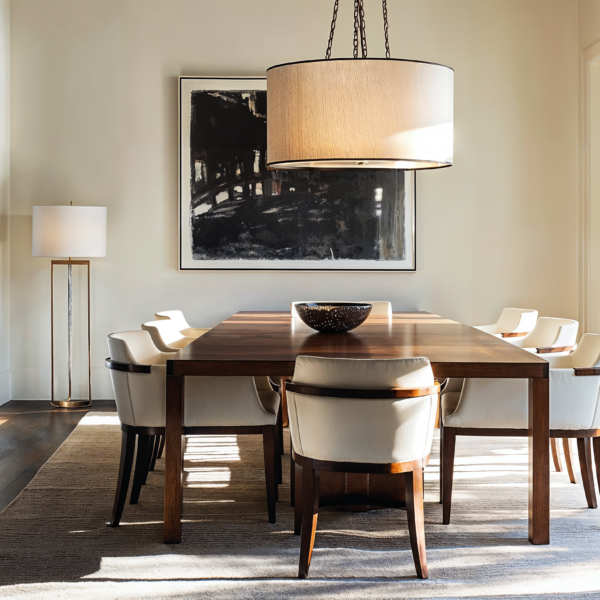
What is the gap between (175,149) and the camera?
5805 millimetres

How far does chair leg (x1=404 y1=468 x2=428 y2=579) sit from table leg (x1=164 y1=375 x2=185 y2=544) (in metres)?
0.91

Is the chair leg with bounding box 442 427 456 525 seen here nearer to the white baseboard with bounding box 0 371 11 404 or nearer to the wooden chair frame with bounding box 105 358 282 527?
the wooden chair frame with bounding box 105 358 282 527

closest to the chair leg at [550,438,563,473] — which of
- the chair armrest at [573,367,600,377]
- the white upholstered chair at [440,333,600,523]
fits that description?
the white upholstered chair at [440,333,600,523]

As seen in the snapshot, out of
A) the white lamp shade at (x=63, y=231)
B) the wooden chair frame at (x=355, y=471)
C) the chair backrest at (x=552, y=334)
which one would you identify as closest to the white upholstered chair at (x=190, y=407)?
the wooden chair frame at (x=355, y=471)

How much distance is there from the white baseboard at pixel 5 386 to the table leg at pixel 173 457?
3.59 meters

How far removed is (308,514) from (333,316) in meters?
1.38

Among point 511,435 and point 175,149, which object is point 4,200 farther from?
point 511,435

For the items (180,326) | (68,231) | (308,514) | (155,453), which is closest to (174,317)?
(180,326)

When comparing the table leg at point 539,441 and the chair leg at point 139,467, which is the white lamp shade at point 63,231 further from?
the table leg at point 539,441

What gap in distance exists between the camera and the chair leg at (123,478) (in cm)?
292

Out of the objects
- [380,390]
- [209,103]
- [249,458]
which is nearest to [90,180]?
[209,103]

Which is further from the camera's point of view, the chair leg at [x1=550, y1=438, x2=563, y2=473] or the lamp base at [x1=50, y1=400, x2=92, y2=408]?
the lamp base at [x1=50, y1=400, x2=92, y2=408]

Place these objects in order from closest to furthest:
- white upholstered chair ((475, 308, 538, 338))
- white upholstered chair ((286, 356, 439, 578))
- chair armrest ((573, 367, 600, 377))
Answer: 1. white upholstered chair ((286, 356, 439, 578))
2. chair armrest ((573, 367, 600, 377))
3. white upholstered chair ((475, 308, 538, 338))

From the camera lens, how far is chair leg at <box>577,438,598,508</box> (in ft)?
9.87
